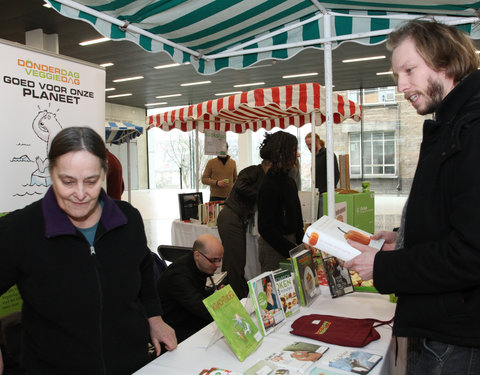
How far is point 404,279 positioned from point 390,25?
72.5 inches

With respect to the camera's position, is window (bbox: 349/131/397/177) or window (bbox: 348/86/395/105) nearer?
window (bbox: 349/131/397/177)

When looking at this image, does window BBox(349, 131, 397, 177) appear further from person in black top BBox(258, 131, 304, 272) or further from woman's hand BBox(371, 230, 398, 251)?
woman's hand BBox(371, 230, 398, 251)

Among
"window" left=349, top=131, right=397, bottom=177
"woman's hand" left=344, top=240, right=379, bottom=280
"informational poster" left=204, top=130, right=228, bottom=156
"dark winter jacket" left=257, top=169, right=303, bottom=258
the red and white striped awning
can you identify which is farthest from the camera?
"window" left=349, top=131, right=397, bottom=177

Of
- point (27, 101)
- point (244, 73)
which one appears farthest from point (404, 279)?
point (244, 73)

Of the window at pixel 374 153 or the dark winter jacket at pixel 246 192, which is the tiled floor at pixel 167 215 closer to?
the window at pixel 374 153

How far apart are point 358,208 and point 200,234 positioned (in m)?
2.09

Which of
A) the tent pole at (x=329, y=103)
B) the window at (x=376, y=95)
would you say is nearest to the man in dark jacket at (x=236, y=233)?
the tent pole at (x=329, y=103)

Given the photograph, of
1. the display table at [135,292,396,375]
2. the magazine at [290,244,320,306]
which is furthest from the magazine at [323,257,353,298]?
the display table at [135,292,396,375]

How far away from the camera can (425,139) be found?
1.18 m

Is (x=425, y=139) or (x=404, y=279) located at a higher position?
(x=425, y=139)

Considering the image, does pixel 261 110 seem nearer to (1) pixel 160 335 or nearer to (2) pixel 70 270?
(1) pixel 160 335

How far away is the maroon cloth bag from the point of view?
5.20 feet

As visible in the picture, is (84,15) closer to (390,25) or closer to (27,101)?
(27,101)

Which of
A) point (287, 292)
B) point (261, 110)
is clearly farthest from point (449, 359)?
point (261, 110)
